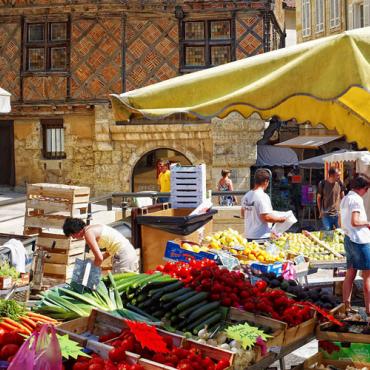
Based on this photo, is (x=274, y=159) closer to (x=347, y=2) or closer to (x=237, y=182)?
(x=237, y=182)

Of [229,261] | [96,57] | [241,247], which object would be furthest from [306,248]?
[96,57]

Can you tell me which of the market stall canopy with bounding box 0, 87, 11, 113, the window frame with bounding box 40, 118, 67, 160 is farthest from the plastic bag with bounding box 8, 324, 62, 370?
the window frame with bounding box 40, 118, 67, 160

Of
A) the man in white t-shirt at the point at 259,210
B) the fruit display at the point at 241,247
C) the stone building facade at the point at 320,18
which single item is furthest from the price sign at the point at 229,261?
the stone building facade at the point at 320,18

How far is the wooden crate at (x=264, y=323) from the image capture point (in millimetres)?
4500

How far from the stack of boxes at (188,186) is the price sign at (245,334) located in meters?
4.74

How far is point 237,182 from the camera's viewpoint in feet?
68.6

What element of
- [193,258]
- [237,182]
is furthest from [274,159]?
[193,258]

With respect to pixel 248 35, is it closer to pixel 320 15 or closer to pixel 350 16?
pixel 350 16

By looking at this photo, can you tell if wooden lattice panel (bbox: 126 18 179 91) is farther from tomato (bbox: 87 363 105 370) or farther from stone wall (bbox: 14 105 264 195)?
tomato (bbox: 87 363 105 370)

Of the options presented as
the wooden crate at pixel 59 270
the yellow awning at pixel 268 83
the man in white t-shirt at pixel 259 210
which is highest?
the yellow awning at pixel 268 83

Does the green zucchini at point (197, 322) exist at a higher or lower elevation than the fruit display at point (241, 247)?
lower

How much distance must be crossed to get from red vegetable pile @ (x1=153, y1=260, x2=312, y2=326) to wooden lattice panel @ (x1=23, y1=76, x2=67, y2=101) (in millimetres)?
16960

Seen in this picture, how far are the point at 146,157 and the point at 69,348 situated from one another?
19.3m

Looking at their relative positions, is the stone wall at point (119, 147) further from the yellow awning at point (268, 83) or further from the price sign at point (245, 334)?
the price sign at point (245, 334)
